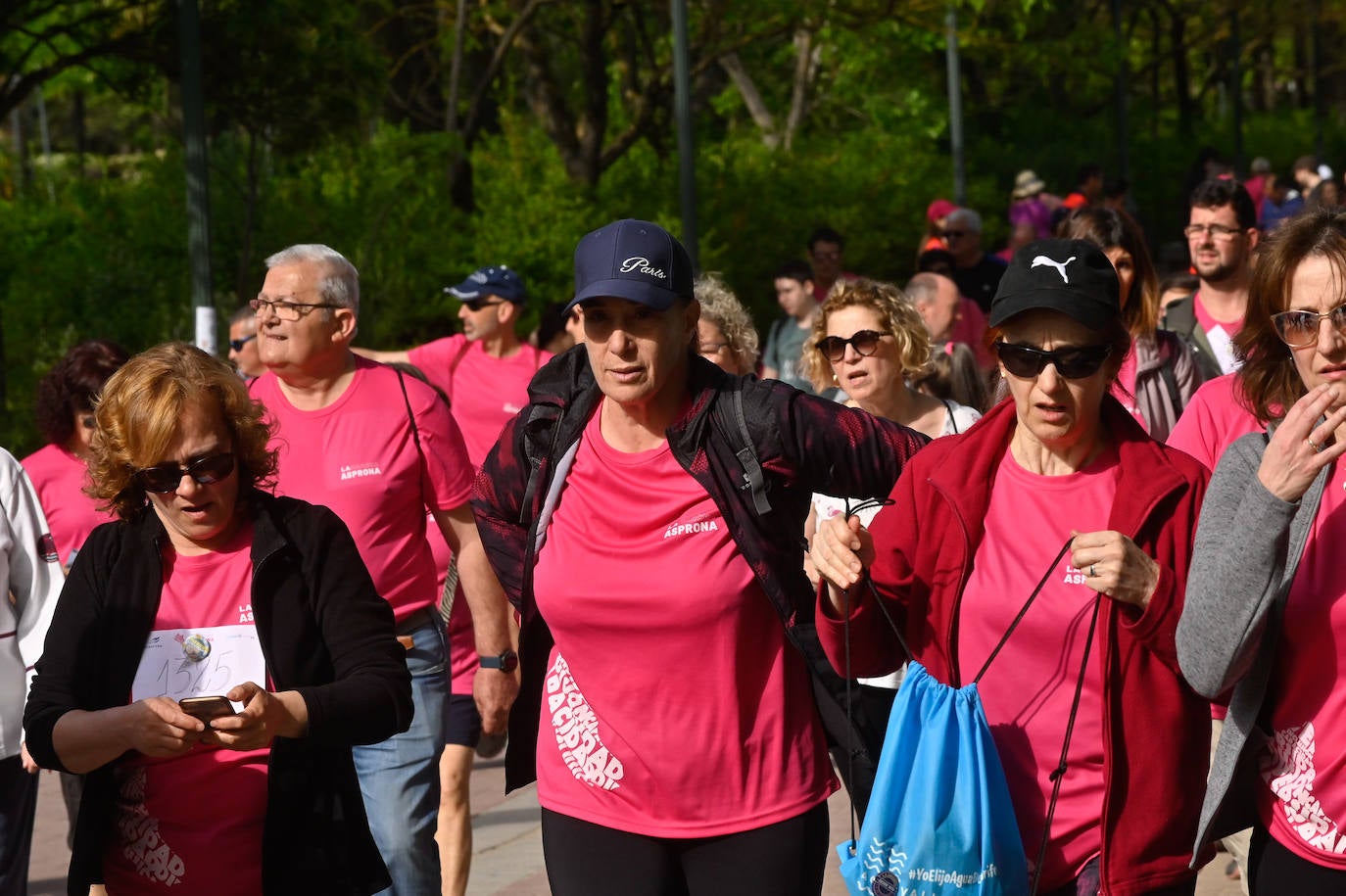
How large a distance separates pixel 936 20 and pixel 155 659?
586 inches

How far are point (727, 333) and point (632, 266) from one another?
2.49 meters

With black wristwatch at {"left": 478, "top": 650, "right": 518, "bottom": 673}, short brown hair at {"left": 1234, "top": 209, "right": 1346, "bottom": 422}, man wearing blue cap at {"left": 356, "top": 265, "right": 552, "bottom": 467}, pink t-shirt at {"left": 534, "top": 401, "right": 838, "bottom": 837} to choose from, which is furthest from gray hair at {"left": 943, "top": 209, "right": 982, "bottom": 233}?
pink t-shirt at {"left": 534, "top": 401, "right": 838, "bottom": 837}

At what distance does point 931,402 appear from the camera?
602 cm

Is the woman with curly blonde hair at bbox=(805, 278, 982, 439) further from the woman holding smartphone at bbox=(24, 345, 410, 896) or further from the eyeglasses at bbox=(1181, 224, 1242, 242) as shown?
the woman holding smartphone at bbox=(24, 345, 410, 896)

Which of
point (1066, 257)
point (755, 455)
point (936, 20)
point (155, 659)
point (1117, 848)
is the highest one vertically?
point (936, 20)

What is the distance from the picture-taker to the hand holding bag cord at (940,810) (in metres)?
3.45

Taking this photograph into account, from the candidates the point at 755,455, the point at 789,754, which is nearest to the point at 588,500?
the point at 755,455

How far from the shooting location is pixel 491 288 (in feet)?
32.6

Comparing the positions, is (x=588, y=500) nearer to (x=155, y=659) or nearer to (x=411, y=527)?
(x=155, y=659)

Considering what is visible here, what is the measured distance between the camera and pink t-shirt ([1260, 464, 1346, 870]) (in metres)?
3.41

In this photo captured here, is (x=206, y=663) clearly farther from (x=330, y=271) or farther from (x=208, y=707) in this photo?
(x=330, y=271)

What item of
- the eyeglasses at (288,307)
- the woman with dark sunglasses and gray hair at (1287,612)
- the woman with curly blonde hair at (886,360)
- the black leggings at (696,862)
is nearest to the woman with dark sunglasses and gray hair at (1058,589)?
the woman with dark sunglasses and gray hair at (1287,612)

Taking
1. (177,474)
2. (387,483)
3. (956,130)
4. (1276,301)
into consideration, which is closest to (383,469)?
(387,483)

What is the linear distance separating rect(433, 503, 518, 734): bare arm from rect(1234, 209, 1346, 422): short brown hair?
2.28 m
